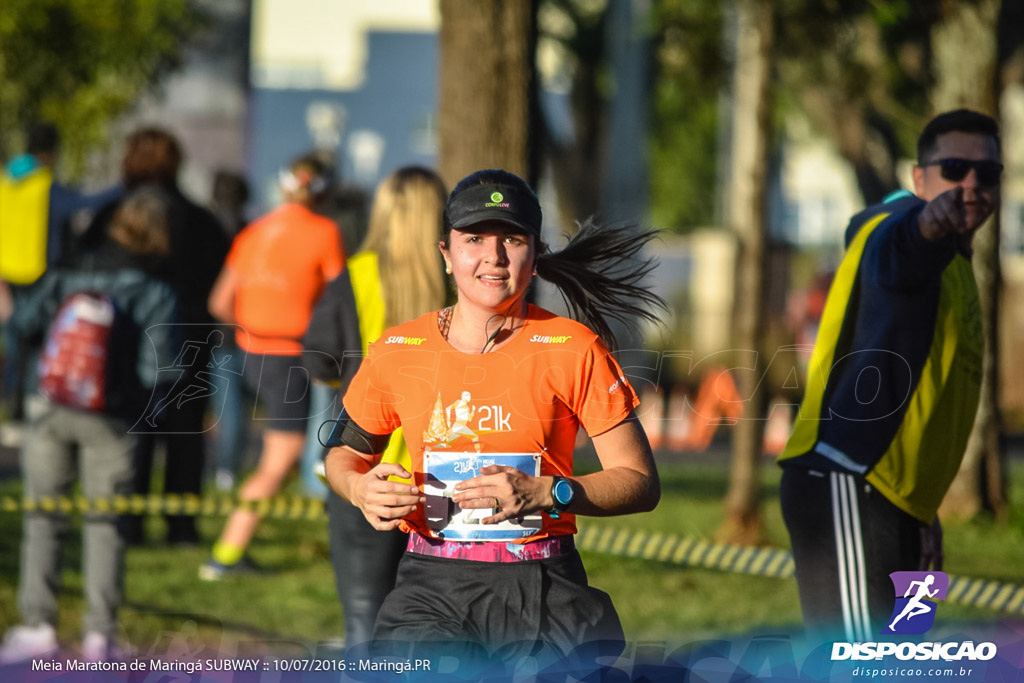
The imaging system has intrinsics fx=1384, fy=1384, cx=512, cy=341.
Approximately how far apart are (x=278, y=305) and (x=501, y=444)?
478 cm

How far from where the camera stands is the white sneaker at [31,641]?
19.7 feet

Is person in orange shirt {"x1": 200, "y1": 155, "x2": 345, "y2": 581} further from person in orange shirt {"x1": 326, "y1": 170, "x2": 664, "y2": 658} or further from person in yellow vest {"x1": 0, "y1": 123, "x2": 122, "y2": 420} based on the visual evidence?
person in orange shirt {"x1": 326, "y1": 170, "x2": 664, "y2": 658}

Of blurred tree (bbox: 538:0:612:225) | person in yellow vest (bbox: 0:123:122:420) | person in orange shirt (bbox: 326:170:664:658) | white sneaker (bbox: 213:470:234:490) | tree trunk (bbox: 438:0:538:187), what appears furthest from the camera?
blurred tree (bbox: 538:0:612:225)

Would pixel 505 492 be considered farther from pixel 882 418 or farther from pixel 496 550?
pixel 882 418

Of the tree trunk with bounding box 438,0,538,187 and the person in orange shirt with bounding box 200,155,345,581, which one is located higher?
the tree trunk with bounding box 438,0,538,187

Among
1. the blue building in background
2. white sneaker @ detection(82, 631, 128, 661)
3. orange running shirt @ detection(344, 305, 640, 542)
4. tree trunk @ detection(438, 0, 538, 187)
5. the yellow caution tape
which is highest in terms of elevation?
the blue building in background

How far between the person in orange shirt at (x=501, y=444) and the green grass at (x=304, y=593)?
235 cm

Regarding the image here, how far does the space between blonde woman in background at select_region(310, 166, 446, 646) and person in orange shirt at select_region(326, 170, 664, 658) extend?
1.40 metres

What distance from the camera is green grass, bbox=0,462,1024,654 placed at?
21.8ft

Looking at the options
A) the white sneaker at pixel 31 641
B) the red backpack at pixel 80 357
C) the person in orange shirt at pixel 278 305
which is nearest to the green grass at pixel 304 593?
the white sneaker at pixel 31 641

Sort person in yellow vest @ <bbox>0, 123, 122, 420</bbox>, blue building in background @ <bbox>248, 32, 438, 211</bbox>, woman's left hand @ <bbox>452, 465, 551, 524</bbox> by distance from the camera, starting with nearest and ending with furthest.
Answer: woman's left hand @ <bbox>452, 465, 551, 524</bbox> → person in yellow vest @ <bbox>0, 123, 122, 420</bbox> → blue building in background @ <bbox>248, 32, 438, 211</bbox>

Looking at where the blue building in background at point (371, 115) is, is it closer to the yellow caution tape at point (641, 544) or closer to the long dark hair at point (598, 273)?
the yellow caution tape at point (641, 544)

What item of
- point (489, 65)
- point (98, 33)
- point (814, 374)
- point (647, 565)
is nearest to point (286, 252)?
point (489, 65)

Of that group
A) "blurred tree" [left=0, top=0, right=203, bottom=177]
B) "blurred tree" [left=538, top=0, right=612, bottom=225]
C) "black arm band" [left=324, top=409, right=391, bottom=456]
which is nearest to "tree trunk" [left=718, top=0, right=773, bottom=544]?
"black arm band" [left=324, top=409, right=391, bottom=456]
